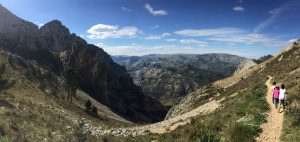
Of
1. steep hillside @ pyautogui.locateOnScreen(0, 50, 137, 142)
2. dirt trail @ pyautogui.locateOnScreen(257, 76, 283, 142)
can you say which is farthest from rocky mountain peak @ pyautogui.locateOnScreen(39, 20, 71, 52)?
dirt trail @ pyautogui.locateOnScreen(257, 76, 283, 142)

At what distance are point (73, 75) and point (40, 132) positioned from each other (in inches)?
2687

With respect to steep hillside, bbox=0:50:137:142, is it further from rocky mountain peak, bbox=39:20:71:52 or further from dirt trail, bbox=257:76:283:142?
rocky mountain peak, bbox=39:20:71:52

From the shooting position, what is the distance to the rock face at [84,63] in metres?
146

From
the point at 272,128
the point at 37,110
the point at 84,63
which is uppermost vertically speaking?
the point at 84,63

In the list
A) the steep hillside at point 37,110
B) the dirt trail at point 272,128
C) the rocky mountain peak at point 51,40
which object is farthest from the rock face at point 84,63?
the dirt trail at point 272,128

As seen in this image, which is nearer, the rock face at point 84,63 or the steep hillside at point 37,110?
the steep hillside at point 37,110

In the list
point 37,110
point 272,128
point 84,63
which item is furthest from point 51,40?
point 272,128

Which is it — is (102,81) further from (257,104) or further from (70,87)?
(257,104)

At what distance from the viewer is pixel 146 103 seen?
178250mm

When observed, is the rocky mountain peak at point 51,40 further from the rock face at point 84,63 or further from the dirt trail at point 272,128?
the dirt trail at point 272,128

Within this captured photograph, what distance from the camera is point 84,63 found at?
6225 inches

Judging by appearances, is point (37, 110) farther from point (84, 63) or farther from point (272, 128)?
point (84, 63)

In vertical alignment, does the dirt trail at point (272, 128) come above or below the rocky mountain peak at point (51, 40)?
below

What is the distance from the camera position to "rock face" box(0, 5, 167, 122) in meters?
146
